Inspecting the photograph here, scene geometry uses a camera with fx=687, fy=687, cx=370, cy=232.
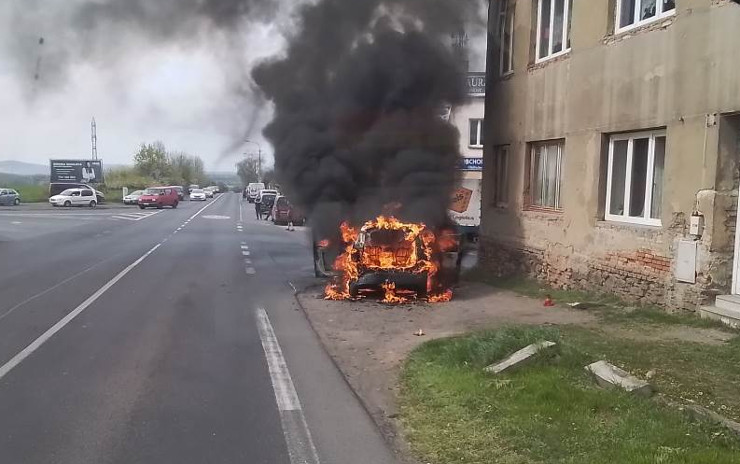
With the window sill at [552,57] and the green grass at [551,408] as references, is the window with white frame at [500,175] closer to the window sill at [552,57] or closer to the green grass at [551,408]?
the window sill at [552,57]

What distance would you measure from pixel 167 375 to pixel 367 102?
901cm

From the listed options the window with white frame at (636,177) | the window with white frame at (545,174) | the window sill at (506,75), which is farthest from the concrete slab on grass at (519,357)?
the window sill at (506,75)

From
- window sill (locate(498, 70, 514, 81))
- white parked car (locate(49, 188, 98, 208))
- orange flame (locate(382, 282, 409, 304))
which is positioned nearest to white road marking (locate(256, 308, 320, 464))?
orange flame (locate(382, 282, 409, 304))

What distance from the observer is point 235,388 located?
582cm

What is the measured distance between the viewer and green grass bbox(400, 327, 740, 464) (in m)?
4.17

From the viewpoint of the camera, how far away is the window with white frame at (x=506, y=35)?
44.1 ft

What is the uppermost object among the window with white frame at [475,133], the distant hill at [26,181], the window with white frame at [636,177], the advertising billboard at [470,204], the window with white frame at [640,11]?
the window with white frame at [640,11]

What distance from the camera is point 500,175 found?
46.2 ft

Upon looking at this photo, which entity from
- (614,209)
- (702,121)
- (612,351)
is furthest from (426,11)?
(612,351)

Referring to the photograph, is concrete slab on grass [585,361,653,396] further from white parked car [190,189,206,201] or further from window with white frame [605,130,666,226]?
white parked car [190,189,206,201]

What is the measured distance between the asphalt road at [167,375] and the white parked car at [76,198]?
1523 inches

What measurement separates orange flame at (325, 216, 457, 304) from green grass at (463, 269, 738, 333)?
1635mm

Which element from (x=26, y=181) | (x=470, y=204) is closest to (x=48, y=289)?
(x=470, y=204)

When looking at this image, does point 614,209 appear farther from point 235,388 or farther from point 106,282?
point 106,282
